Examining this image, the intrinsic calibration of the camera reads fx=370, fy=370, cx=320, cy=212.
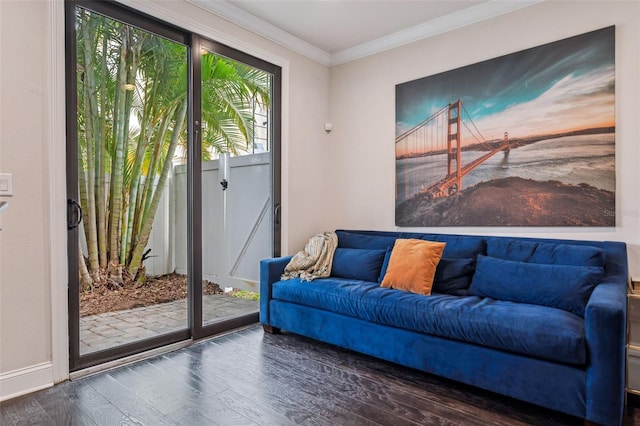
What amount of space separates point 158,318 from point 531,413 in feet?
8.52

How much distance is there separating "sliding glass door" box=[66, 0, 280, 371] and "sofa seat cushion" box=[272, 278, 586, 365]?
3.03 feet

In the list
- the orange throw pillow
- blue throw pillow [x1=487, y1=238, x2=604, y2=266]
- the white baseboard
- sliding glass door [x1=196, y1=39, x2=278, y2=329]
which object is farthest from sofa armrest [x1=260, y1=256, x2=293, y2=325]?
blue throw pillow [x1=487, y1=238, x2=604, y2=266]

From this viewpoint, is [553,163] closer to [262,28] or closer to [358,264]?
[358,264]

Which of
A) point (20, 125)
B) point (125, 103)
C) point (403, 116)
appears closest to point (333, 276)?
point (403, 116)

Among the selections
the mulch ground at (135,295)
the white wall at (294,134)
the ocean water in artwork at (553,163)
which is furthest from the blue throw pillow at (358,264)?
the mulch ground at (135,295)

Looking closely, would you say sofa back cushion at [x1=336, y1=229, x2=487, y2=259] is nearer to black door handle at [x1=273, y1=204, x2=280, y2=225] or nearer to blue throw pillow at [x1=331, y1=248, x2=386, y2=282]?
blue throw pillow at [x1=331, y1=248, x2=386, y2=282]

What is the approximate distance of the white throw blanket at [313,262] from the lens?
3.24m

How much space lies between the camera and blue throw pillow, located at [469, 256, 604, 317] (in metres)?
2.14

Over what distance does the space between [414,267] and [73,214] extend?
2.31 m

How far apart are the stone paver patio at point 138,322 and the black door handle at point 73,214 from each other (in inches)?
25.1

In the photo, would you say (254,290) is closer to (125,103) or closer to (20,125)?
(125,103)

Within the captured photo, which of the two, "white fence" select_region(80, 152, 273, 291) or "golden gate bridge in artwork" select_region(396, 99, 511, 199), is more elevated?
"golden gate bridge in artwork" select_region(396, 99, 511, 199)

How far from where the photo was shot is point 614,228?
2549 mm

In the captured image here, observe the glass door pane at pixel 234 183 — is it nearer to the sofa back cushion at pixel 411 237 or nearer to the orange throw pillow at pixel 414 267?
the sofa back cushion at pixel 411 237
